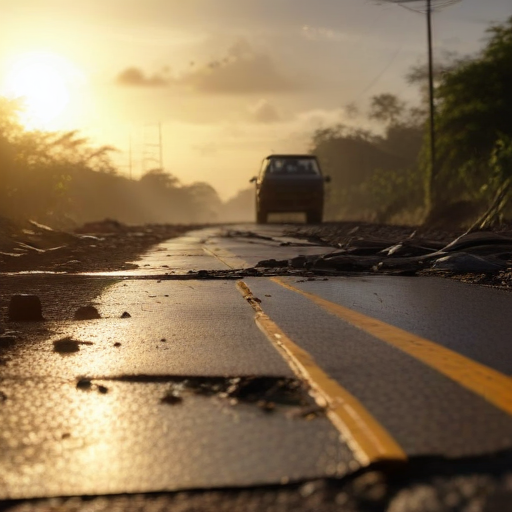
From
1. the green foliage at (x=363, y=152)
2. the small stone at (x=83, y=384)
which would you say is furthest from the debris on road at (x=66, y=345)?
the green foliage at (x=363, y=152)

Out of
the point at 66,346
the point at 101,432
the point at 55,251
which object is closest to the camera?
the point at 101,432

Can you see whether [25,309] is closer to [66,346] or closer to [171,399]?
[66,346]

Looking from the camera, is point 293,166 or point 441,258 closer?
point 441,258

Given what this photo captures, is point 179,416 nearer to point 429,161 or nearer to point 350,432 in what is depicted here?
Result: point 350,432

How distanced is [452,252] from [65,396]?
268 inches

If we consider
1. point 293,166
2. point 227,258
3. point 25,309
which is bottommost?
point 227,258

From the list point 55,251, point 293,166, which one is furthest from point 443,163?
point 55,251

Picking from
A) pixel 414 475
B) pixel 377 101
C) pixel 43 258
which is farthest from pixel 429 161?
pixel 377 101

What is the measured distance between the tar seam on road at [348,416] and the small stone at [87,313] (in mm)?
1692

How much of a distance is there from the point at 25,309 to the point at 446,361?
2764mm

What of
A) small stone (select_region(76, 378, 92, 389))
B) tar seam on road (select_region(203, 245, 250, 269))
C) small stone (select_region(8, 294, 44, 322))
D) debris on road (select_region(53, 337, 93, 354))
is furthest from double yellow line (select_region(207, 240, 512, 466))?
tar seam on road (select_region(203, 245, 250, 269))

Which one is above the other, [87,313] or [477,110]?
[477,110]

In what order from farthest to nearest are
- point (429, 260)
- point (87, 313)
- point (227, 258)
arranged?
point (227, 258), point (429, 260), point (87, 313)

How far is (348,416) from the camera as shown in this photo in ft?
9.27
